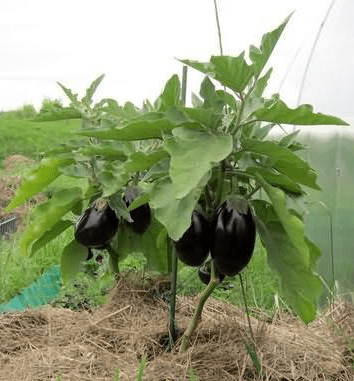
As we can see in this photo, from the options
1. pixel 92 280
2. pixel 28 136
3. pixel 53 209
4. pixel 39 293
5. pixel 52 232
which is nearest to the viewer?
pixel 53 209

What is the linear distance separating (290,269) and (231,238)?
207 millimetres

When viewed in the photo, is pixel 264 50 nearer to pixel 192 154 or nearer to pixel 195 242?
pixel 192 154

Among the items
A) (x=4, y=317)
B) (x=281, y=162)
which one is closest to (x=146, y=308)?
(x=4, y=317)

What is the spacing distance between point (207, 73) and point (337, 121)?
33cm

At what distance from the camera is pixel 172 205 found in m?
1.77

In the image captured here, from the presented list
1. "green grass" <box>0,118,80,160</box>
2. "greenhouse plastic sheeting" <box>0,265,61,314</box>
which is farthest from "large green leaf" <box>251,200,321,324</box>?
"green grass" <box>0,118,80,160</box>

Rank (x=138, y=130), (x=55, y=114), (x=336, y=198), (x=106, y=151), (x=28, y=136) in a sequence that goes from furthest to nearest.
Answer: (x=28, y=136), (x=336, y=198), (x=55, y=114), (x=106, y=151), (x=138, y=130)

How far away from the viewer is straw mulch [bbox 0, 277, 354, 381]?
90.7 inches

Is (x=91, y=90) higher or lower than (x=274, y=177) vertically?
higher

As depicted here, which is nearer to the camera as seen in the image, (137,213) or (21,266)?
(137,213)

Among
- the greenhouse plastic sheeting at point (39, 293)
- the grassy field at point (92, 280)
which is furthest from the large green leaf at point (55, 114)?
the greenhouse plastic sheeting at point (39, 293)

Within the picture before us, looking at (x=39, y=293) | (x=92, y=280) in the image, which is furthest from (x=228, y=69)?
(x=39, y=293)

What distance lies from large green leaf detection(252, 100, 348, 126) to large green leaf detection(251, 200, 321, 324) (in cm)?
34

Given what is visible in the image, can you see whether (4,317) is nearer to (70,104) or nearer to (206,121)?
(70,104)
